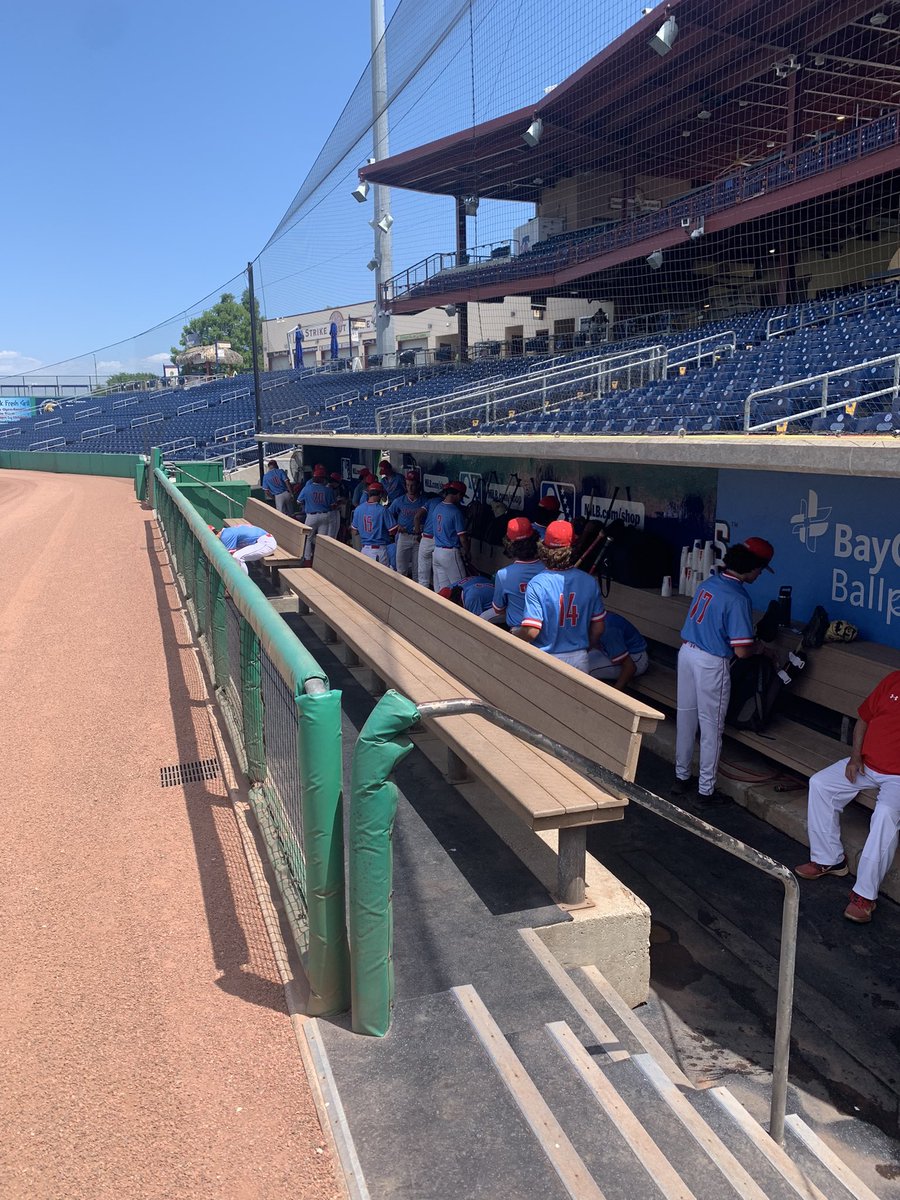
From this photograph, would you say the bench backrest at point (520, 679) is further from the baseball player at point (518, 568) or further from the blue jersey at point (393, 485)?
the blue jersey at point (393, 485)

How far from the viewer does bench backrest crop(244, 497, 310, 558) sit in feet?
31.1

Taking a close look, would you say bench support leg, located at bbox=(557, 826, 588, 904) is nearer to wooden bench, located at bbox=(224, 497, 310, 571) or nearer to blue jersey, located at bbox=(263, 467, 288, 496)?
wooden bench, located at bbox=(224, 497, 310, 571)

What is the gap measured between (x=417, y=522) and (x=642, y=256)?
1135 cm

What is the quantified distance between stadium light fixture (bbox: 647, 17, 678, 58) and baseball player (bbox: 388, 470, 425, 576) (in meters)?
9.20

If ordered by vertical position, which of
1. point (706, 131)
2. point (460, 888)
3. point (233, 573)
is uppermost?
point (706, 131)

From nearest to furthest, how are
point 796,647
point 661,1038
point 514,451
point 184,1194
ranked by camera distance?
point 184,1194 < point 661,1038 < point 796,647 < point 514,451

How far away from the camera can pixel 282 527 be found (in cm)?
1042

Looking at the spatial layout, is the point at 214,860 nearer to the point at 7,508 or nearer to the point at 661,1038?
the point at 661,1038

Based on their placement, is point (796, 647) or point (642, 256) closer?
point (796, 647)

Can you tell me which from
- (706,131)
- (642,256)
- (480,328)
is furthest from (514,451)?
(480,328)

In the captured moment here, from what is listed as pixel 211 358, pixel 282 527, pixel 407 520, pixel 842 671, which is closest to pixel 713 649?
pixel 842 671

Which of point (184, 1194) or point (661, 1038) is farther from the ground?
point (184, 1194)

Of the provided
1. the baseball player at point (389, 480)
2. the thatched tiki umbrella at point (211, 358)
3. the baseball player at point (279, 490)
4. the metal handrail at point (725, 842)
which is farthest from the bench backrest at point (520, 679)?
the thatched tiki umbrella at point (211, 358)

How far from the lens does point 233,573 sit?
4.16 meters
